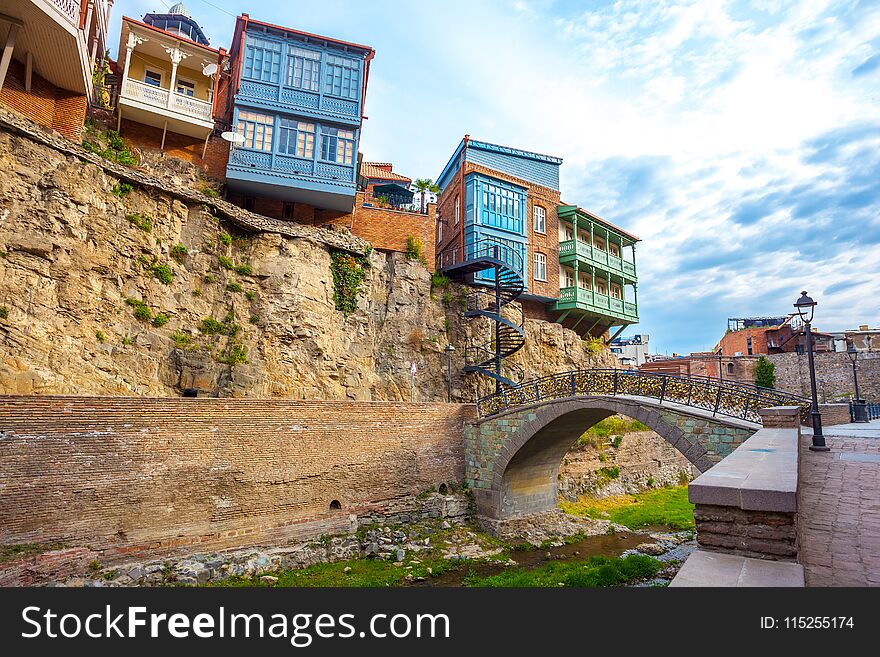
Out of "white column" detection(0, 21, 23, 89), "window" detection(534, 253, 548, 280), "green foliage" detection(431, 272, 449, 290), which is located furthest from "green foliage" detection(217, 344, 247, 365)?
"window" detection(534, 253, 548, 280)

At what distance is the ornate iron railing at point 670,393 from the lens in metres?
13.6

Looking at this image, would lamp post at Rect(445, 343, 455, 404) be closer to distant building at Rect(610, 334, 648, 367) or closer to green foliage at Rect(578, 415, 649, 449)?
green foliage at Rect(578, 415, 649, 449)

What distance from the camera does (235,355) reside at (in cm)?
1909

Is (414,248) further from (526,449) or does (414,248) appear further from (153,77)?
(153,77)

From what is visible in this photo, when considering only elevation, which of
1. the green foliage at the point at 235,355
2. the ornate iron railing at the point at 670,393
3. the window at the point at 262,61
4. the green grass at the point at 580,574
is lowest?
the green grass at the point at 580,574

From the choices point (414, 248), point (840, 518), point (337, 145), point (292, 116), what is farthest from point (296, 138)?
point (840, 518)

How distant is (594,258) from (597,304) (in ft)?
11.0

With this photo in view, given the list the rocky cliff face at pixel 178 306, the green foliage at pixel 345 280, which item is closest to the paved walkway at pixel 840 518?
the rocky cliff face at pixel 178 306

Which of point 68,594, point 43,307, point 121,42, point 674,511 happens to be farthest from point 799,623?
point 121,42

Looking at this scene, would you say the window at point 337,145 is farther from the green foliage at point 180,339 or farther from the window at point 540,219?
the window at point 540,219

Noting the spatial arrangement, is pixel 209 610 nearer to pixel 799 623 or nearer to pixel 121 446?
pixel 799 623

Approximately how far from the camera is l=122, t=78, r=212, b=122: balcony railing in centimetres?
2011

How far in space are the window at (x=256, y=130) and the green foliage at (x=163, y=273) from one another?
7504 mm

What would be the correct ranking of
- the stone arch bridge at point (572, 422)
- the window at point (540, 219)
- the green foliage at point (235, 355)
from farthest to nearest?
the window at point (540, 219), the green foliage at point (235, 355), the stone arch bridge at point (572, 422)
